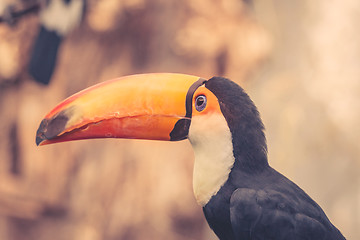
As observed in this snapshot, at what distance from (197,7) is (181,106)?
60.4 inches

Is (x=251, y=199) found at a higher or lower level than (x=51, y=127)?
lower

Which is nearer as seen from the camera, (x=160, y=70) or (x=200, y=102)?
(x=200, y=102)

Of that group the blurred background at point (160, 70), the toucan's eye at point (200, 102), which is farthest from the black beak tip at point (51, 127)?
the blurred background at point (160, 70)

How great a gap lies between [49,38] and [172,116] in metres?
1.70

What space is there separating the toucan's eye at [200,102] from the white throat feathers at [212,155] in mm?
22

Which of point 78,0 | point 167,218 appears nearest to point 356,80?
point 167,218

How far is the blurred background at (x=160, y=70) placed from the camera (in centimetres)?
245

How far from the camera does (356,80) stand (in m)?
2.37

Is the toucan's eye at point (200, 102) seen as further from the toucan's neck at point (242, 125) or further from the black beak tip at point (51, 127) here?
the black beak tip at point (51, 127)

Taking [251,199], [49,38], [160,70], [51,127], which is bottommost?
[251,199]

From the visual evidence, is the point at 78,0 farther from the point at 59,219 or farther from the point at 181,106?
the point at 181,106

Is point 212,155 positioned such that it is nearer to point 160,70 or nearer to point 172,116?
point 172,116

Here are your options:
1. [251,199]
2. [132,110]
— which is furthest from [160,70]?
[251,199]

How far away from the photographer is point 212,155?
104 centimetres
